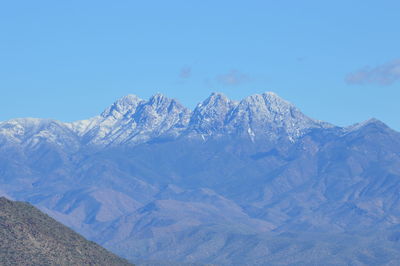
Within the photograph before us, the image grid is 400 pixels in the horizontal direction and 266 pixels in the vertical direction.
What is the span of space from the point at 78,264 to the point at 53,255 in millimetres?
5192

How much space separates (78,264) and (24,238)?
11323 millimetres

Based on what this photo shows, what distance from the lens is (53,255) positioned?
641 ft

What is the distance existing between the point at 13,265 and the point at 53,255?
30.3 feet

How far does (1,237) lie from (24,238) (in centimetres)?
427

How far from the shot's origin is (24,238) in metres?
198

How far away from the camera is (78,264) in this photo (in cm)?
19750

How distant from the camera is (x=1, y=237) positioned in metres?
197

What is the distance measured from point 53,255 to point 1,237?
416 inches

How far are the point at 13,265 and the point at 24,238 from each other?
10376 millimetres

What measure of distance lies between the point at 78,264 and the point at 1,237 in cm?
1521
